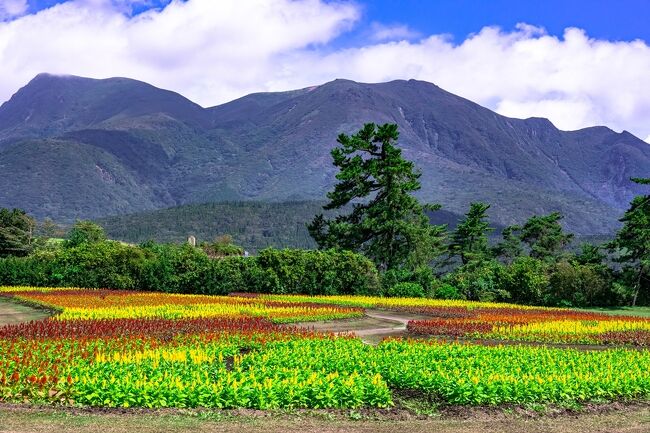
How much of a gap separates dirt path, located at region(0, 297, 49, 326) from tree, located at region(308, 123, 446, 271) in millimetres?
28894

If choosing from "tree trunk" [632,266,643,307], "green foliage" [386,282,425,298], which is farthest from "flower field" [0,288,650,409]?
"tree trunk" [632,266,643,307]

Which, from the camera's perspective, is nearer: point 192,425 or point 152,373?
point 192,425

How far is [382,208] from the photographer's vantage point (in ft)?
174

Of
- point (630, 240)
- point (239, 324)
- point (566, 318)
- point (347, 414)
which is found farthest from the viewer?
point (630, 240)

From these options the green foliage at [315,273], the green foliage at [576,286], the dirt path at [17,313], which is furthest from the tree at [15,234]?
the green foliage at [576,286]

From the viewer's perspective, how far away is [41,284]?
1607 inches

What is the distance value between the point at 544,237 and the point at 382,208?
116ft

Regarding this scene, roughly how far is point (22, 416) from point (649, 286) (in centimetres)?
4766

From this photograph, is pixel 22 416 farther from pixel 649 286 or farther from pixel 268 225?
pixel 268 225

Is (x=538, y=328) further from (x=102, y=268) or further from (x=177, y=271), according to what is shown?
(x=102, y=268)

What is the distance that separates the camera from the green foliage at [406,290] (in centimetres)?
4231

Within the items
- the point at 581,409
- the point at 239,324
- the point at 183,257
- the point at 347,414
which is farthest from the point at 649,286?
the point at 347,414

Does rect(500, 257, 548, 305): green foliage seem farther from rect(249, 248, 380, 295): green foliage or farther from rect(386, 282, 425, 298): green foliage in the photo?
rect(249, 248, 380, 295): green foliage

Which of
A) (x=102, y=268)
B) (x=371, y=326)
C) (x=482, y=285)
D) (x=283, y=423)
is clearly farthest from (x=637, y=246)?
(x=283, y=423)
